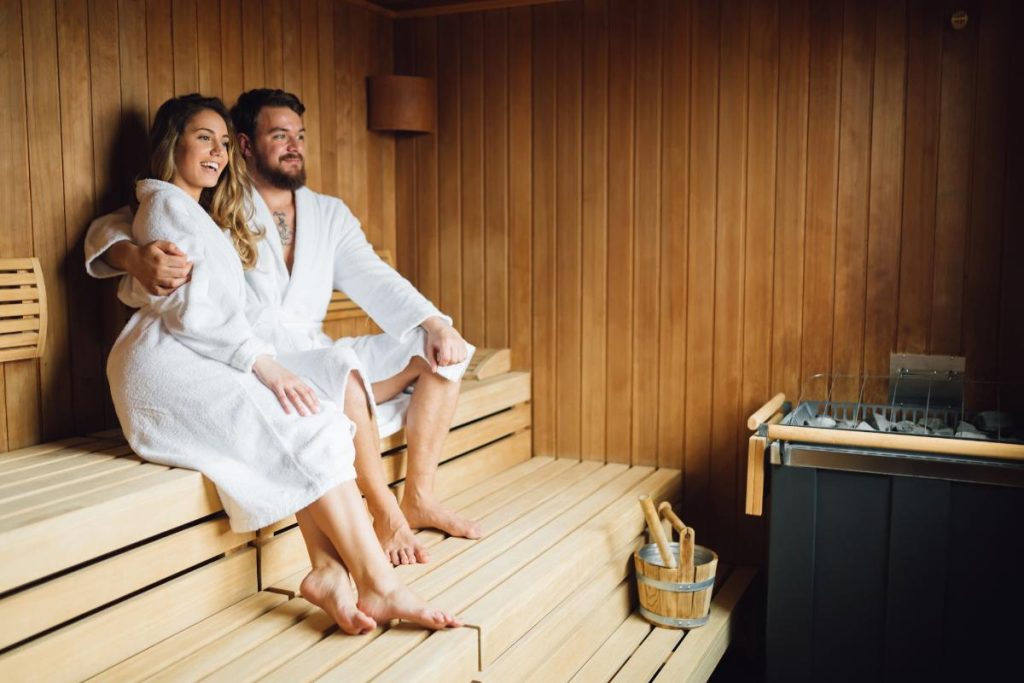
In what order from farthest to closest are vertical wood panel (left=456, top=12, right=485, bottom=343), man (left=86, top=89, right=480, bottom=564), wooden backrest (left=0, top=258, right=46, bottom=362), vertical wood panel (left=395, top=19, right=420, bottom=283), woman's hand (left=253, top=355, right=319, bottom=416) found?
vertical wood panel (left=395, top=19, right=420, bottom=283)
vertical wood panel (left=456, top=12, right=485, bottom=343)
man (left=86, top=89, right=480, bottom=564)
wooden backrest (left=0, top=258, right=46, bottom=362)
woman's hand (left=253, top=355, right=319, bottom=416)

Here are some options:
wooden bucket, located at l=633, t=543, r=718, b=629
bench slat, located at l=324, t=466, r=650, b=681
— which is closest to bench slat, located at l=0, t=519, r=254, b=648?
bench slat, located at l=324, t=466, r=650, b=681

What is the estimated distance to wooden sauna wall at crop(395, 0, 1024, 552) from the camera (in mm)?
2812

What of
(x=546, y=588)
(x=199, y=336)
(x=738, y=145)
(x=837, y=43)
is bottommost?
(x=546, y=588)

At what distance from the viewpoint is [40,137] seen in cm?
236

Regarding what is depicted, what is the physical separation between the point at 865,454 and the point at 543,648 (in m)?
0.98

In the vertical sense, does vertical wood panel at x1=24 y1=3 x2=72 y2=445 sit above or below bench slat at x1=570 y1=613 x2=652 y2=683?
above

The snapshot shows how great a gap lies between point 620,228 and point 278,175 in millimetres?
1158

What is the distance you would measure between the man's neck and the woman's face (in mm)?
345

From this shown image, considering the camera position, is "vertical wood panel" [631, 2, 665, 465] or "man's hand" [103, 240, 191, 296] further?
"vertical wood panel" [631, 2, 665, 465]

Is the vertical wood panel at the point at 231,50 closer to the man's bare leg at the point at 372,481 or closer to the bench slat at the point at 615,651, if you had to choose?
the man's bare leg at the point at 372,481

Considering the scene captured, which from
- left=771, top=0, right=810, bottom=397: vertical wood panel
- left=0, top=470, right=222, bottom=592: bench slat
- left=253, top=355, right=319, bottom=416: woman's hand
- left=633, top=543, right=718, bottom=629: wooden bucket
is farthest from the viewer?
left=771, top=0, right=810, bottom=397: vertical wood panel

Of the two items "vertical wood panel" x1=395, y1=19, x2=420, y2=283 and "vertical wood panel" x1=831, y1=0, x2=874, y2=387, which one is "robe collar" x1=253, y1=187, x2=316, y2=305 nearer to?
"vertical wood panel" x1=395, y1=19, x2=420, y2=283

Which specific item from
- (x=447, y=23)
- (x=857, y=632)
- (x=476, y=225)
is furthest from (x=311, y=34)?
(x=857, y=632)

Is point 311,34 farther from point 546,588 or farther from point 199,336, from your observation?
point 546,588
